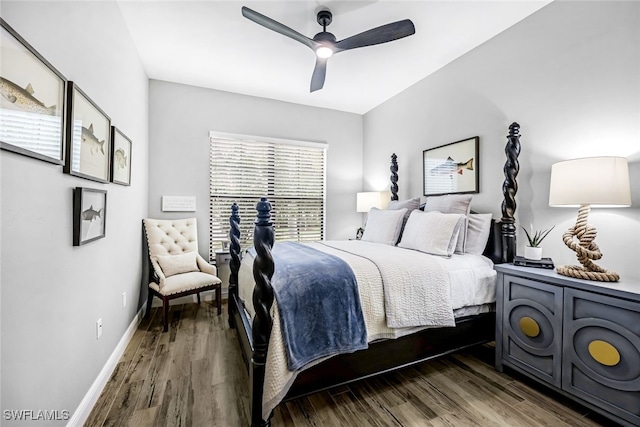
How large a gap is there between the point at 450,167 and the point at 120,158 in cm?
324

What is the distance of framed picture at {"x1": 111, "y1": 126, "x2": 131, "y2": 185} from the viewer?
2170 mm

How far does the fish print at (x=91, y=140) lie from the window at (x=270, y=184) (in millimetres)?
2025

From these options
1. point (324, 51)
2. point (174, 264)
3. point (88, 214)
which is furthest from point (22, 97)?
point (174, 264)

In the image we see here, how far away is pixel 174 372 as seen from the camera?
2092mm

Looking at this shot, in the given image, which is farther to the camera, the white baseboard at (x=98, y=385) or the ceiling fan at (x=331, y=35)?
the ceiling fan at (x=331, y=35)

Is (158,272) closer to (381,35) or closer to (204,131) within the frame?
(204,131)

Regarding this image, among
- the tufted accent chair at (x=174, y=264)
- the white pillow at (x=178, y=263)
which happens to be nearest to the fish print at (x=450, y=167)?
the tufted accent chair at (x=174, y=264)

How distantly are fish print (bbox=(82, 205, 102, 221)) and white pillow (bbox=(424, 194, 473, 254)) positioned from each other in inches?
107

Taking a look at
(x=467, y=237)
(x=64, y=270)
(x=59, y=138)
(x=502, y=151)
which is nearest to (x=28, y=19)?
(x=59, y=138)

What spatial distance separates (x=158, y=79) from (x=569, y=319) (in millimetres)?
4609

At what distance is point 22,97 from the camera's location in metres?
1.08

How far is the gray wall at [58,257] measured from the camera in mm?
1044

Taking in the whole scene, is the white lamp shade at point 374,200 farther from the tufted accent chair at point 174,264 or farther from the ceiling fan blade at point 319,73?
the tufted accent chair at point 174,264

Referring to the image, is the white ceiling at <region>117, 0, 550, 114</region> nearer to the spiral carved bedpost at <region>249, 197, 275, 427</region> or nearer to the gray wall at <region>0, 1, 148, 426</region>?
the gray wall at <region>0, 1, 148, 426</region>
